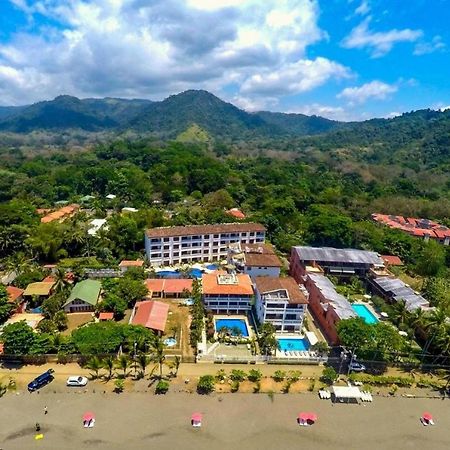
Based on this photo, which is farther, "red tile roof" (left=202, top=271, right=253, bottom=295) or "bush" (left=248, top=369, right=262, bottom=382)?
"red tile roof" (left=202, top=271, right=253, bottom=295)

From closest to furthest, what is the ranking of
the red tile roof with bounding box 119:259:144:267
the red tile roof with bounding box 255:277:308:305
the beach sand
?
the beach sand < the red tile roof with bounding box 255:277:308:305 < the red tile roof with bounding box 119:259:144:267

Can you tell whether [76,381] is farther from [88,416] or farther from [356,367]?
[356,367]

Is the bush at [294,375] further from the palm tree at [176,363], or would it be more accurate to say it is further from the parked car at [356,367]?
the palm tree at [176,363]

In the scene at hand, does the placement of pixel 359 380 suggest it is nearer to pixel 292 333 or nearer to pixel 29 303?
pixel 292 333

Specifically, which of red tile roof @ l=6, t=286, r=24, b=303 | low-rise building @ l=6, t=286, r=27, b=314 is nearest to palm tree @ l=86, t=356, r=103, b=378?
low-rise building @ l=6, t=286, r=27, b=314

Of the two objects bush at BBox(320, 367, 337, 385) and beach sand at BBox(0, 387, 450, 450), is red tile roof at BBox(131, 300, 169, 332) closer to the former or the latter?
beach sand at BBox(0, 387, 450, 450)

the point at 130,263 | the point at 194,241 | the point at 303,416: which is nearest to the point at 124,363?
the point at 303,416

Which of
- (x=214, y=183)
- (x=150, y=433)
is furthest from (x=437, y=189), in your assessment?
(x=150, y=433)
